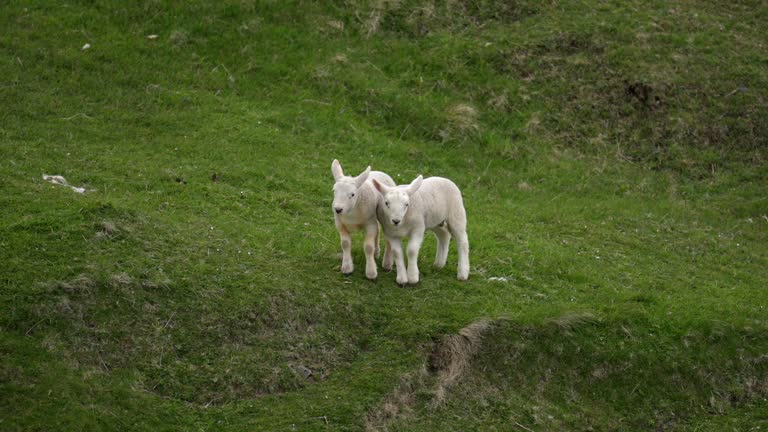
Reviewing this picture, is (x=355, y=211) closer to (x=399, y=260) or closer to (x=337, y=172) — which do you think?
(x=337, y=172)

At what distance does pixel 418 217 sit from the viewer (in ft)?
43.3

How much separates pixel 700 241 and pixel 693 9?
10.1m

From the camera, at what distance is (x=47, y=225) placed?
41.8 ft

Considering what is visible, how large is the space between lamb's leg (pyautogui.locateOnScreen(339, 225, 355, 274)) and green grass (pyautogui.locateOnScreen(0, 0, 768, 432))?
17 cm

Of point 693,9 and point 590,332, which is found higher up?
point 693,9

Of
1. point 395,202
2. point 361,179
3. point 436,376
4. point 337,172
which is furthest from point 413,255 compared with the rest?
point 436,376

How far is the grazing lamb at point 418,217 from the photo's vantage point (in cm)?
1272

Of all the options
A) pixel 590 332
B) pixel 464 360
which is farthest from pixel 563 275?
pixel 464 360

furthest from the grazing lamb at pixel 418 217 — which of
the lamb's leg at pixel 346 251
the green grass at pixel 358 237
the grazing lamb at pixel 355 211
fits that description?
the lamb's leg at pixel 346 251

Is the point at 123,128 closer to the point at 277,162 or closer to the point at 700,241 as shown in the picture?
the point at 277,162

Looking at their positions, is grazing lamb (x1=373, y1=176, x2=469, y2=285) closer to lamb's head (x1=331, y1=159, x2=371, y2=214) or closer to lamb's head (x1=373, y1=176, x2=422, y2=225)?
lamb's head (x1=373, y1=176, x2=422, y2=225)

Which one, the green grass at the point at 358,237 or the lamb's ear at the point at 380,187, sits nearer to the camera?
the green grass at the point at 358,237

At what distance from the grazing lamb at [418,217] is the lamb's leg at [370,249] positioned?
0.17 metres

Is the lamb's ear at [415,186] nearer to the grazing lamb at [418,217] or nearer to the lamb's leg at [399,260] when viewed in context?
the grazing lamb at [418,217]
